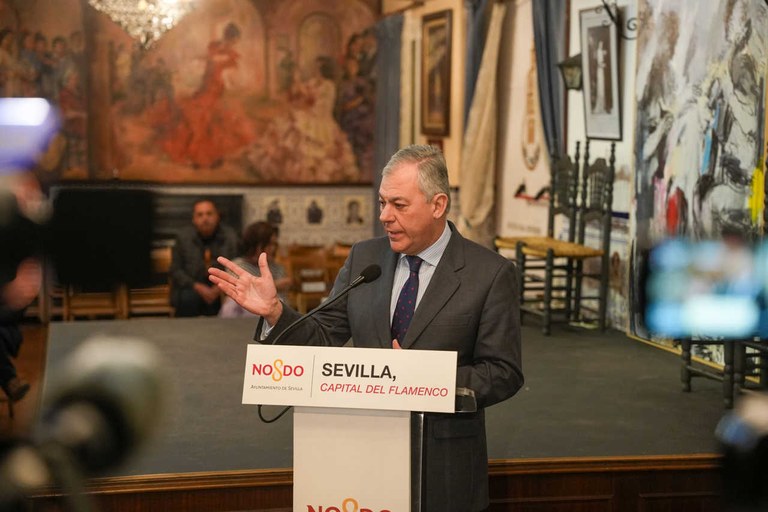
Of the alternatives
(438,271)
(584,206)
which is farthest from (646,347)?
(438,271)

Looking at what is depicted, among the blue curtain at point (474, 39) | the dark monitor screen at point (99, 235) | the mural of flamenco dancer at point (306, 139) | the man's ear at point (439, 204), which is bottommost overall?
the man's ear at point (439, 204)

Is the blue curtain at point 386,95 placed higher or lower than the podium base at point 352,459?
higher

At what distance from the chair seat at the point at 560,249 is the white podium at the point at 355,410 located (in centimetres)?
489

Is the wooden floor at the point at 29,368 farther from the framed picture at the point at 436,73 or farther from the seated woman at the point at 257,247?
the framed picture at the point at 436,73

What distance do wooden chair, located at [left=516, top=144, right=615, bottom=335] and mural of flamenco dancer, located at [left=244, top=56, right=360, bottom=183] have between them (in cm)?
577

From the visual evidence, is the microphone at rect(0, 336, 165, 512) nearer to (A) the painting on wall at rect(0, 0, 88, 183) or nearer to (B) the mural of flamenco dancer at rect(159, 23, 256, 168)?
(A) the painting on wall at rect(0, 0, 88, 183)

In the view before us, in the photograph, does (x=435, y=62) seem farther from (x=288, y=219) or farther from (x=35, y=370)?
(x=35, y=370)

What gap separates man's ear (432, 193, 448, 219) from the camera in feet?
10.7

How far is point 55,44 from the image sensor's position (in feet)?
41.0

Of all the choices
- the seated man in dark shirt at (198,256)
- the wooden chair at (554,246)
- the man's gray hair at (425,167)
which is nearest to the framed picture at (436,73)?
the wooden chair at (554,246)

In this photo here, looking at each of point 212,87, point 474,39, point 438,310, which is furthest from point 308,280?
point 438,310

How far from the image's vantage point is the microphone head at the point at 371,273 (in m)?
3.02

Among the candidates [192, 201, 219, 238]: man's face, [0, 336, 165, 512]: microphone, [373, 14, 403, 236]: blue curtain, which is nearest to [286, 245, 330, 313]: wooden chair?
[373, 14, 403, 236]: blue curtain

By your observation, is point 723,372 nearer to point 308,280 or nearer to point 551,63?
point 551,63
